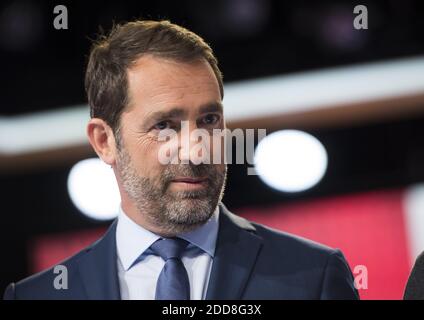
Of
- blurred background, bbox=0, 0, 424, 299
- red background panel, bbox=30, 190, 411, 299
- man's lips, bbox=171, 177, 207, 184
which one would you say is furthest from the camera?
red background panel, bbox=30, 190, 411, 299

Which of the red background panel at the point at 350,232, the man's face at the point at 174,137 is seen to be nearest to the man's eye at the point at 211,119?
the man's face at the point at 174,137

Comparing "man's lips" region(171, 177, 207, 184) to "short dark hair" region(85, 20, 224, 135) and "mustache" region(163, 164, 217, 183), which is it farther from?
"short dark hair" region(85, 20, 224, 135)

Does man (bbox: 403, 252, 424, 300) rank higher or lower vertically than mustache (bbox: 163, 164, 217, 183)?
lower

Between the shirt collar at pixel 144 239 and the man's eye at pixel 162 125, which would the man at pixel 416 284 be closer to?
the shirt collar at pixel 144 239

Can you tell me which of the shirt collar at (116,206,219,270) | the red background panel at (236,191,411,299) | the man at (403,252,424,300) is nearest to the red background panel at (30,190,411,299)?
the red background panel at (236,191,411,299)

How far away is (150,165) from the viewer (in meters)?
1.19

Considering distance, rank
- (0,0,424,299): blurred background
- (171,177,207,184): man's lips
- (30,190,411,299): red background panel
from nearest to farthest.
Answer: (171,177,207,184): man's lips
(0,0,424,299): blurred background
(30,190,411,299): red background panel

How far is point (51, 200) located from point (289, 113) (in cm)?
73

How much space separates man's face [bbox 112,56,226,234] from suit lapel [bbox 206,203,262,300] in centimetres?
6

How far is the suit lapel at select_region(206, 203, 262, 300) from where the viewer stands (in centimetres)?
117

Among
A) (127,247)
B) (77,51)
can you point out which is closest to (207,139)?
(127,247)

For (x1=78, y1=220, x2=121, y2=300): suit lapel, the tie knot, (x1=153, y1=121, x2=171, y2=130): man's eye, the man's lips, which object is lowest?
(x1=78, y1=220, x2=121, y2=300): suit lapel

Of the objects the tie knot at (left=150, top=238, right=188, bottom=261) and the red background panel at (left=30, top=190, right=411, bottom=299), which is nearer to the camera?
the tie knot at (left=150, top=238, right=188, bottom=261)
